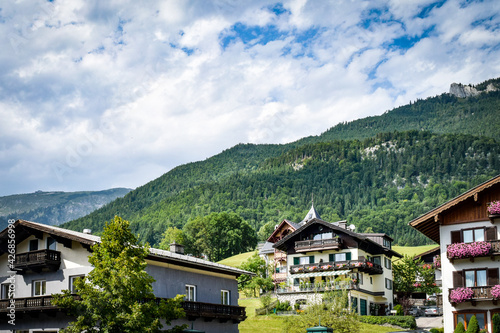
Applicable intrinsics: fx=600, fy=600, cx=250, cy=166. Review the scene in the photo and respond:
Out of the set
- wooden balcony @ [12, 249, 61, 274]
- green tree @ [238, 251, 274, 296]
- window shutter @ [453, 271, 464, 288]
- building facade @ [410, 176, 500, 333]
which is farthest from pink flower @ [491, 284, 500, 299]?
green tree @ [238, 251, 274, 296]

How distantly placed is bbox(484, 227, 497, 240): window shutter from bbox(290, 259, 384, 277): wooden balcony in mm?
24974

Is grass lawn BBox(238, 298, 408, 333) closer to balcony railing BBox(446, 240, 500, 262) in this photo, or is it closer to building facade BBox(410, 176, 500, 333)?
building facade BBox(410, 176, 500, 333)

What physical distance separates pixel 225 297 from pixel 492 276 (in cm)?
1938

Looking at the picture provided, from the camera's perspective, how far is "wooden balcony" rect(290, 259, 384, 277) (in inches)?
2581

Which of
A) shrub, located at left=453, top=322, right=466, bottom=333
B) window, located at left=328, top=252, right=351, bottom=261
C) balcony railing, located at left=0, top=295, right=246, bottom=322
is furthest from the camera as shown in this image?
window, located at left=328, top=252, right=351, bottom=261

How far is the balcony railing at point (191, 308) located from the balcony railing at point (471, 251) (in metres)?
15.9

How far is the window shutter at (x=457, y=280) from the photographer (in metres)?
41.8

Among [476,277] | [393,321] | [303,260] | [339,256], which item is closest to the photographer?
[476,277]

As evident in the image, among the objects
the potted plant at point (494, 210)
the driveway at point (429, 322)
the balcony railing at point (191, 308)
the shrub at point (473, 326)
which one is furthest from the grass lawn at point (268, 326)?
the potted plant at point (494, 210)

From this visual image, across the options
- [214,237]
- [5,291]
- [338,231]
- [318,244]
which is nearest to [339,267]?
[318,244]

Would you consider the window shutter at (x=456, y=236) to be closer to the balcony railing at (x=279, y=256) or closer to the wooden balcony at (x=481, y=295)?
the wooden balcony at (x=481, y=295)

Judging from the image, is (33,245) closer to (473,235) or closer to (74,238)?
(74,238)

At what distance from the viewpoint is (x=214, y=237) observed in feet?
473

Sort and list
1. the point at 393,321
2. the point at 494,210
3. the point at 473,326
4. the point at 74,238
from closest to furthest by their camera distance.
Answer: the point at 74,238 → the point at 473,326 → the point at 494,210 → the point at 393,321
